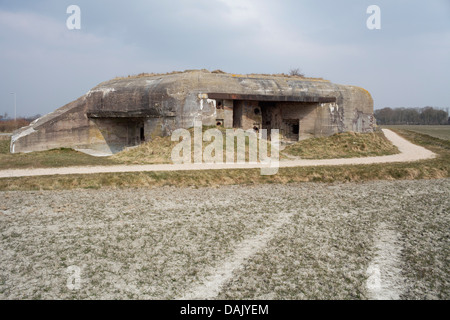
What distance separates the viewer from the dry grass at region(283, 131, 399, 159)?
13.2 meters

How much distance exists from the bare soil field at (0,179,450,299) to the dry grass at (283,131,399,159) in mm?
5862

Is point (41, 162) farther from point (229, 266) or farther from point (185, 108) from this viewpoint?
point (229, 266)

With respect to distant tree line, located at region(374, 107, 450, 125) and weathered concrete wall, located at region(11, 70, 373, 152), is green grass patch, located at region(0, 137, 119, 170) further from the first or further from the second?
distant tree line, located at region(374, 107, 450, 125)

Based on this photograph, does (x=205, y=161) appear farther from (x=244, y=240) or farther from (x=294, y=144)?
(x=244, y=240)

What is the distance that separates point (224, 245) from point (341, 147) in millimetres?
10660

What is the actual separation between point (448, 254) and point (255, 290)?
2487 mm

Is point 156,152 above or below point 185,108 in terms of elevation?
below

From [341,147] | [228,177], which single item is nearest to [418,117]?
[341,147]

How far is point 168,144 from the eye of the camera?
12508mm

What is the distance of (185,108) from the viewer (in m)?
13.0

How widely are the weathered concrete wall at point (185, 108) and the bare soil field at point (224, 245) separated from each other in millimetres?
6398

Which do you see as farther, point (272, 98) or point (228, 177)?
point (272, 98)

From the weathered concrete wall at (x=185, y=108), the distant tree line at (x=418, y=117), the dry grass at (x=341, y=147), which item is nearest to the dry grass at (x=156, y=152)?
the weathered concrete wall at (x=185, y=108)

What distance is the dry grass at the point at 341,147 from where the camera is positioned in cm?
1320
